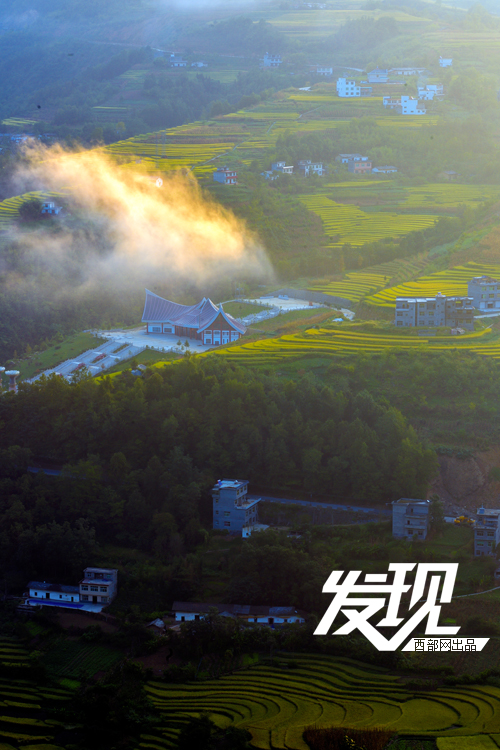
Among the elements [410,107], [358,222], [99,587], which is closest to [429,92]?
[410,107]

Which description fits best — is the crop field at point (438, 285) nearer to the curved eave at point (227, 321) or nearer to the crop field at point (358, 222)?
the curved eave at point (227, 321)

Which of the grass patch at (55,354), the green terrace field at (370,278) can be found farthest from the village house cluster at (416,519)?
the green terrace field at (370,278)

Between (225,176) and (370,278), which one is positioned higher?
(225,176)

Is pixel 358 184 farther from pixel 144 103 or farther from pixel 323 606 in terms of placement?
pixel 323 606

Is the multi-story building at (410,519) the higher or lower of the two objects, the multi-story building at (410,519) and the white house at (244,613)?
the higher

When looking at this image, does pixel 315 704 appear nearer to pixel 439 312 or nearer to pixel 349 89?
pixel 439 312

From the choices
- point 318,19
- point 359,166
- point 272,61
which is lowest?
point 359,166

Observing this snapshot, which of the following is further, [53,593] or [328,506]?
[328,506]

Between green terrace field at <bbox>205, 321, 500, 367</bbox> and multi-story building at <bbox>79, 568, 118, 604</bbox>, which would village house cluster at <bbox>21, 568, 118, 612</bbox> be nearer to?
multi-story building at <bbox>79, 568, 118, 604</bbox>
